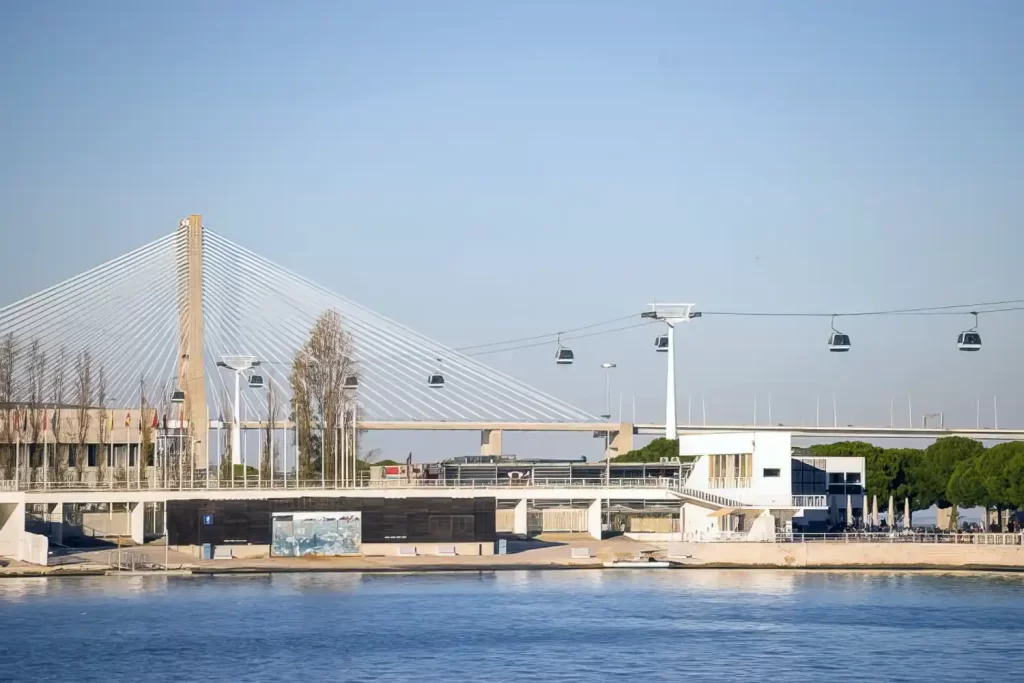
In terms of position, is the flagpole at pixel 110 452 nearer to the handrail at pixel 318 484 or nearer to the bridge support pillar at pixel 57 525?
the handrail at pixel 318 484

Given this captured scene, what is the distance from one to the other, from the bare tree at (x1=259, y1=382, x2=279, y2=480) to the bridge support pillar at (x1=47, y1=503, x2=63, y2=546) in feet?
37.8

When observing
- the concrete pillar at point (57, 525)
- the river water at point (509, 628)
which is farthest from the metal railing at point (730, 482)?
the concrete pillar at point (57, 525)

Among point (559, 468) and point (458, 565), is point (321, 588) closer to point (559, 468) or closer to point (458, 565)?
point (458, 565)

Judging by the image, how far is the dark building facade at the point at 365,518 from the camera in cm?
7962

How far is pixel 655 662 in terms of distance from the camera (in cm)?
5109

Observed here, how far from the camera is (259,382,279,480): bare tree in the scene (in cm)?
9338

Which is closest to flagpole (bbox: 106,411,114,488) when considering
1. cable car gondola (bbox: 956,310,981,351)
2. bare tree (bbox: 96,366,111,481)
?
bare tree (bbox: 96,366,111,481)

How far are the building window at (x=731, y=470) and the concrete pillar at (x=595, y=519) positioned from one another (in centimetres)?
674

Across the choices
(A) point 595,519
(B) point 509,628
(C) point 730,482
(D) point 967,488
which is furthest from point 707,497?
(B) point 509,628

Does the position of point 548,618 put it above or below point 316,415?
below

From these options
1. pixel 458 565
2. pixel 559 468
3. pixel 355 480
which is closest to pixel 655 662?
pixel 458 565

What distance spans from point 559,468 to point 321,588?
33.1 meters

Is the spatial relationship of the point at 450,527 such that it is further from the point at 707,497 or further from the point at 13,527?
the point at 13,527

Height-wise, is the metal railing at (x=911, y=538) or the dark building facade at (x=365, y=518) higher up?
the dark building facade at (x=365, y=518)
